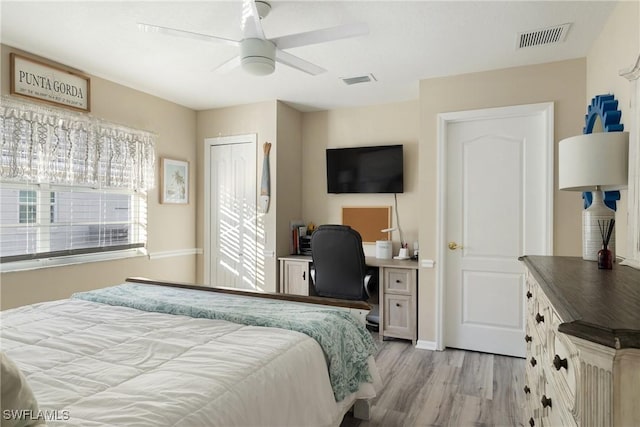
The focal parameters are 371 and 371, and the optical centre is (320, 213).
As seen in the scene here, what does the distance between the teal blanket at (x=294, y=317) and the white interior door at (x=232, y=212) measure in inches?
77.3

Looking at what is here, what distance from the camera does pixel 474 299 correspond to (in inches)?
134

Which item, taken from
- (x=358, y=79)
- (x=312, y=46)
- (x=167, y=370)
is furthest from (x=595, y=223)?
(x=358, y=79)

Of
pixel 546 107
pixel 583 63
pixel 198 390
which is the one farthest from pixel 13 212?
pixel 583 63

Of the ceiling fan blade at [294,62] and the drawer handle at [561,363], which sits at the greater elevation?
the ceiling fan blade at [294,62]

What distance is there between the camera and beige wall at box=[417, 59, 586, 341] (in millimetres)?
3064

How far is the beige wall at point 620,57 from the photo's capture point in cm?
195

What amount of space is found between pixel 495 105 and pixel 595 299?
269 centimetres

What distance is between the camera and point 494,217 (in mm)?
3332

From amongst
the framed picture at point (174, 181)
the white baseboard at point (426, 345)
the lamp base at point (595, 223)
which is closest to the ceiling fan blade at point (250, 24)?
the lamp base at point (595, 223)

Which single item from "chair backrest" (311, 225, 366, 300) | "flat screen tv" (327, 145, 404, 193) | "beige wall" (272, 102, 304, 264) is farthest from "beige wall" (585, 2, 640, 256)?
"beige wall" (272, 102, 304, 264)

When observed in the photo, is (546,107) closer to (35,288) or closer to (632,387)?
(632,387)

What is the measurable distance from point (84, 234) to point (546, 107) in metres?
4.24

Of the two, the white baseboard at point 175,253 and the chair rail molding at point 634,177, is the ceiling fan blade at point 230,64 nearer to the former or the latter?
the chair rail molding at point 634,177

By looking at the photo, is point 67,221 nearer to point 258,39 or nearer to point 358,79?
point 258,39
